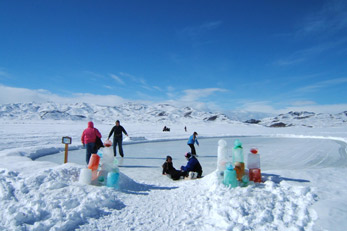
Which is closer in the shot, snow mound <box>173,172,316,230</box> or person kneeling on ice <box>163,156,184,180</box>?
snow mound <box>173,172,316,230</box>

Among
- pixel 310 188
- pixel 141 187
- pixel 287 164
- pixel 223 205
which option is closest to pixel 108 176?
pixel 141 187

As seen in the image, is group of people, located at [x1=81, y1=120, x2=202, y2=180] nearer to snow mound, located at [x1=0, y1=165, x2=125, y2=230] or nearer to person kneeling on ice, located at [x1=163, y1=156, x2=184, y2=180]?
person kneeling on ice, located at [x1=163, y1=156, x2=184, y2=180]

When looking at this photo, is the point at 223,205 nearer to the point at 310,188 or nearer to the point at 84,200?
the point at 310,188

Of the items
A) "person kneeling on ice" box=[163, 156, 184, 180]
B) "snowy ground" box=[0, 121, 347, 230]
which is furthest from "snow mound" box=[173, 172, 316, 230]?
"person kneeling on ice" box=[163, 156, 184, 180]

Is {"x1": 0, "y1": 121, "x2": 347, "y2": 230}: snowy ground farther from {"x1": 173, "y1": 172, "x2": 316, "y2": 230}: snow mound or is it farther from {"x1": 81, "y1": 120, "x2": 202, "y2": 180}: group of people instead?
{"x1": 81, "y1": 120, "x2": 202, "y2": 180}: group of people

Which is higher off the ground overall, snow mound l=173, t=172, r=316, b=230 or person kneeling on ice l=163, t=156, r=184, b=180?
person kneeling on ice l=163, t=156, r=184, b=180

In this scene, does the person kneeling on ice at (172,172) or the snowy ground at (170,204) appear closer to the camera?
the snowy ground at (170,204)

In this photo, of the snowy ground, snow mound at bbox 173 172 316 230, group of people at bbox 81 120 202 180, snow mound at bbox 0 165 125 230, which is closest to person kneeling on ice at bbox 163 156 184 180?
group of people at bbox 81 120 202 180

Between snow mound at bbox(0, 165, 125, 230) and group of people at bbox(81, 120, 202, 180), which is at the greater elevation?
group of people at bbox(81, 120, 202, 180)

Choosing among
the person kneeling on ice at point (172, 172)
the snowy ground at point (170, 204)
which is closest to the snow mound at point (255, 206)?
the snowy ground at point (170, 204)

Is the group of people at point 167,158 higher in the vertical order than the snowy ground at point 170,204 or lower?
higher

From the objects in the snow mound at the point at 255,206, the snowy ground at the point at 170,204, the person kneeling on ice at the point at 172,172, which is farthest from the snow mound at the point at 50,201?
the person kneeling on ice at the point at 172,172

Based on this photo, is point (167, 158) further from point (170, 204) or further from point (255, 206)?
point (255, 206)

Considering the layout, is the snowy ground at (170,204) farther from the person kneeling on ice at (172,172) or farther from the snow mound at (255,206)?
the person kneeling on ice at (172,172)
